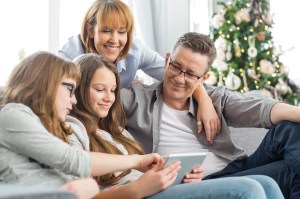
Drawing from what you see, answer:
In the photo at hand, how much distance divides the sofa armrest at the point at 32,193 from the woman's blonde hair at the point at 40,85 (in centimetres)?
63

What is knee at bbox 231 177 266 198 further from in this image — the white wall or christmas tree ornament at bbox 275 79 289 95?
christmas tree ornament at bbox 275 79 289 95

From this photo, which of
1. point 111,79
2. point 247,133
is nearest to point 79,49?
point 111,79

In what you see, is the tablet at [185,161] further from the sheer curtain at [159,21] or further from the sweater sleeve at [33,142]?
the sheer curtain at [159,21]

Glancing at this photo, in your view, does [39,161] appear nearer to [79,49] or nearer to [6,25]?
[79,49]

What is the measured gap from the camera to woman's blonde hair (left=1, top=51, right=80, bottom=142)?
62.2 inches

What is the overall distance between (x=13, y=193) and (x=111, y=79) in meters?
1.17

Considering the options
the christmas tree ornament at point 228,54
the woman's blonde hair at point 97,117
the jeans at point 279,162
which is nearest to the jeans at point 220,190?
the woman's blonde hair at point 97,117

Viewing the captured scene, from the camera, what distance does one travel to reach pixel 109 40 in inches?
101

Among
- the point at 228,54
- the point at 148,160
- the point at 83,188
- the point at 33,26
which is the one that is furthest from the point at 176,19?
the point at 83,188

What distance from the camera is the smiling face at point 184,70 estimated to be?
→ 2359 mm

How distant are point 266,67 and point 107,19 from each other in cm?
260

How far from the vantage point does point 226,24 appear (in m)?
4.93

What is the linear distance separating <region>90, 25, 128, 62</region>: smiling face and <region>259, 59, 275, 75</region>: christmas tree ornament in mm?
2484

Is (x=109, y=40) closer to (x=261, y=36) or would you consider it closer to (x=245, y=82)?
(x=245, y=82)
